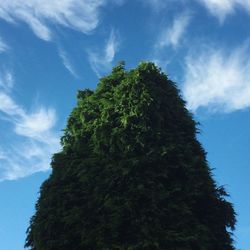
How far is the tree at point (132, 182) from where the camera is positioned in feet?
68.9

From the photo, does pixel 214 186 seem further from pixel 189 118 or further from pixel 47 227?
pixel 47 227

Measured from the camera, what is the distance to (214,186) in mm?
24125

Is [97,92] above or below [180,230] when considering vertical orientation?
above

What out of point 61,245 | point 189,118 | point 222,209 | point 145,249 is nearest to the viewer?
point 145,249

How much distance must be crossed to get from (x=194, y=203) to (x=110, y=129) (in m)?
5.23

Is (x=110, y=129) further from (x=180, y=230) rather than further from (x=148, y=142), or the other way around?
(x=180, y=230)

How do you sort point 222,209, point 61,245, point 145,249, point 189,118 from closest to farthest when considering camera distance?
point 145,249 < point 61,245 < point 222,209 < point 189,118

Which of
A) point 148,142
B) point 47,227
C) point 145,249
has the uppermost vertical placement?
point 148,142

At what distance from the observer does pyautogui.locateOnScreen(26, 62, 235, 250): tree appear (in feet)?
68.9

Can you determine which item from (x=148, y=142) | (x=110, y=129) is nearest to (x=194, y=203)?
(x=148, y=142)

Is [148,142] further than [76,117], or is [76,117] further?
[76,117]

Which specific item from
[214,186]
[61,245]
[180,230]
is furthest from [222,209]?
[61,245]

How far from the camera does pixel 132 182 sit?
22000 mm

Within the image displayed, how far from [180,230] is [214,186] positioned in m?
3.81
